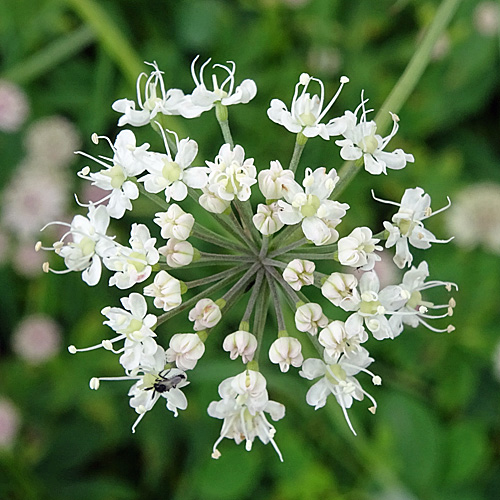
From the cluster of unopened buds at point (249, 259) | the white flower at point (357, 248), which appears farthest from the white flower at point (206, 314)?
the white flower at point (357, 248)

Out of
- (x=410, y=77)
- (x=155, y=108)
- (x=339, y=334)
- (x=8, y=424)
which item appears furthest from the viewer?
(x=8, y=424)

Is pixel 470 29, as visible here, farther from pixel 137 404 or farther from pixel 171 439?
pixel 137 404

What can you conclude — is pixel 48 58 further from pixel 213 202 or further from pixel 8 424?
pixel 213 202

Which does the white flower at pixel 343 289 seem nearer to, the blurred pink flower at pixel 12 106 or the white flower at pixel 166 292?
the white flower at pixel 166 292

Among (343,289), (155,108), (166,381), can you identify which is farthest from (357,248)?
(155,108)

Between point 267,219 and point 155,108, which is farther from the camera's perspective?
point 155,108

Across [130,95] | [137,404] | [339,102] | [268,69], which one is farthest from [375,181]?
[137,404]
